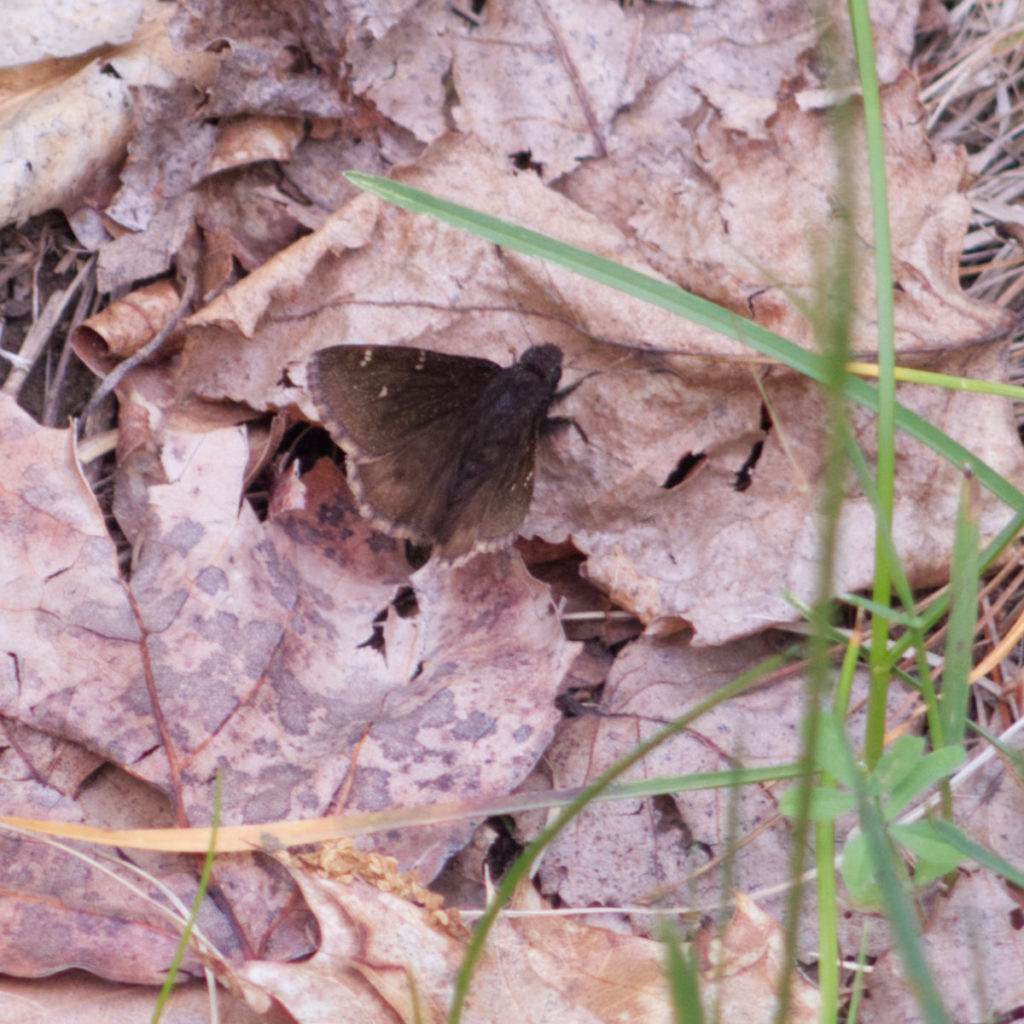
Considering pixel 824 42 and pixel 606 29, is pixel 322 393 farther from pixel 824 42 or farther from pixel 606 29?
pixel 824 42

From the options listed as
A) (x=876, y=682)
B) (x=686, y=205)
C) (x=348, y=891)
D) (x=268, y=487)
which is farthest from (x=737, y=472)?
(x=348, y=891)

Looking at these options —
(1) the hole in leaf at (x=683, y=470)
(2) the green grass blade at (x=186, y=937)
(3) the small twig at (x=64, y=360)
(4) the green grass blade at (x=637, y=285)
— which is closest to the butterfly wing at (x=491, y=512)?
(1) the hole in leaf at (x=683, y=470)

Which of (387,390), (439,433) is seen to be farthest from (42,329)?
(439,433)

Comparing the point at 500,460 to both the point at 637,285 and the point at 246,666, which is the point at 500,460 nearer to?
the point at 637,285

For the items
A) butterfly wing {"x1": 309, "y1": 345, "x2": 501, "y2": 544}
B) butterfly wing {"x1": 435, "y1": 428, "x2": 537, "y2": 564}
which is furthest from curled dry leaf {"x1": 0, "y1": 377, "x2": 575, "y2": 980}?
butterfly wing {"x1": 309, "y1": 345, "x2": 501, "y2": 544}

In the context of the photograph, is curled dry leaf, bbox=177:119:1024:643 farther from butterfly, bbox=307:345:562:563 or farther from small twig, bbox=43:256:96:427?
small twig, bbox=43:256:96:427

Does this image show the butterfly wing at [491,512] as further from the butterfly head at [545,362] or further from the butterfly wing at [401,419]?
the butterfly head at [545,362]
